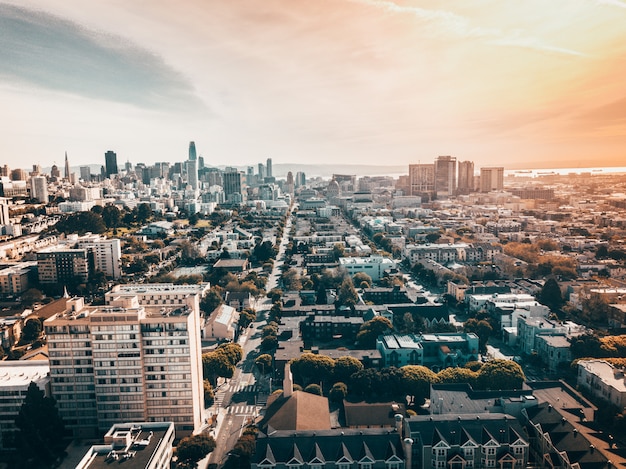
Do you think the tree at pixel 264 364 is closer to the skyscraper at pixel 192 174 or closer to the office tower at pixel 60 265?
the office tower at pixel 60 265

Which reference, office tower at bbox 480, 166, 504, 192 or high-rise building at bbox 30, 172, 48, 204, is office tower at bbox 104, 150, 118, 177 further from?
office tower at bbox 480, 166, 504, 192

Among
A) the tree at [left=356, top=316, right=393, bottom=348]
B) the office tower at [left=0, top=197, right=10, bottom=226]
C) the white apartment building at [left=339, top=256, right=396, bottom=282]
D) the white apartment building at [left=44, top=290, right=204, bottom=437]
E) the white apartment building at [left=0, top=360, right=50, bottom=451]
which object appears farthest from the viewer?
the office tower at [left=0, top=197, right=10, bottom=226]

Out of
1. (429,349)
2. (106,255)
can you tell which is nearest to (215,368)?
(429,349)

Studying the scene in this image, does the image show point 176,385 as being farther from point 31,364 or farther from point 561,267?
point 561,267

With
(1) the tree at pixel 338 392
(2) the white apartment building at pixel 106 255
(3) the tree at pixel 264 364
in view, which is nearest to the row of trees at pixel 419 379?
(1) the tree at pixel 338 392

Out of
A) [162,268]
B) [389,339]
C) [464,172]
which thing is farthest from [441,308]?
[464,172]

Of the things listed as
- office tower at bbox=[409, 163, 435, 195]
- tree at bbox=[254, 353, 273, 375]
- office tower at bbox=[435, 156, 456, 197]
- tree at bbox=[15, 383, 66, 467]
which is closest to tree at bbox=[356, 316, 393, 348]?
tree at bbox=[254, 353, 273, 375]
